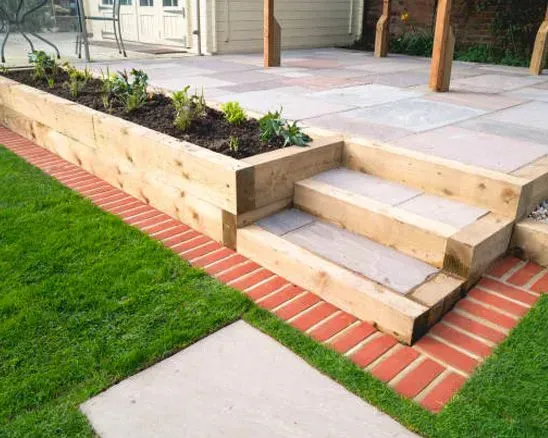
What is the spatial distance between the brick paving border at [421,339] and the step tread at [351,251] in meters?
0.22

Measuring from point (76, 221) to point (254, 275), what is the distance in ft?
4.07

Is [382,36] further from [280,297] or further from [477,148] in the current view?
[280,297]

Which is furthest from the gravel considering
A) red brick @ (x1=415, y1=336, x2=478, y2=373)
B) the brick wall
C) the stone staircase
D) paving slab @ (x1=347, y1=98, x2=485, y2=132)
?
the brick wall

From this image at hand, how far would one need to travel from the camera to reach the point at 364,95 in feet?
16.5

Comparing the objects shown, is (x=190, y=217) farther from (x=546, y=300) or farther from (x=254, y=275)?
(x=546, y=300)

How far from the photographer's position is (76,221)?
310cm

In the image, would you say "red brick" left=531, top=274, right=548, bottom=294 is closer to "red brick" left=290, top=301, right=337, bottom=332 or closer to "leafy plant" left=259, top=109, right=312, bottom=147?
"red brick" left=290, top=301, right=337, bottom=332

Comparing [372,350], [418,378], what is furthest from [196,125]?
[418,378]

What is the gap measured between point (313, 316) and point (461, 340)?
24.7 inches

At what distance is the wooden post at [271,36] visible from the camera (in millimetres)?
6316

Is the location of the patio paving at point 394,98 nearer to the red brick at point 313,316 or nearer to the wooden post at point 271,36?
the wooden post at point 271,36

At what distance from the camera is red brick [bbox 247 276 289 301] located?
7.99ft

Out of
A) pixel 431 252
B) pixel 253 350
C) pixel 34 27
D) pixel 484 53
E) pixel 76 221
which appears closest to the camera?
pixel 253 350

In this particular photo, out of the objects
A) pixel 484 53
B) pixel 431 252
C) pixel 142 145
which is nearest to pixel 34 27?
pixel 484 53
